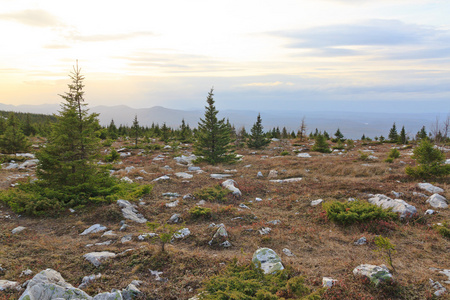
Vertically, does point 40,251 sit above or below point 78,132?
below

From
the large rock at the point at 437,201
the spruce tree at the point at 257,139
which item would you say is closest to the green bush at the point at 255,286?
the large rock at the point at 437,201

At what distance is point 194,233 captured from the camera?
25.6 ft

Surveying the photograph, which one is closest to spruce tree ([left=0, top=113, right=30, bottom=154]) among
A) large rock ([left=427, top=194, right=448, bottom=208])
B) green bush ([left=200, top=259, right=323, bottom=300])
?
green bush ([left=200, top=259, right=323, bottom=300])

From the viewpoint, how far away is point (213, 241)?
23.4 ft

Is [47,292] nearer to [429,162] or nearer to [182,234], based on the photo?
[182,234]

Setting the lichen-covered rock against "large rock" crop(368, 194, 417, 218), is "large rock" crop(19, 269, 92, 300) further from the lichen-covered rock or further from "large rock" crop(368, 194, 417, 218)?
"large rock" crop(368, 194, 417, 218)

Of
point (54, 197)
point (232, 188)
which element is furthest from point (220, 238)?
point (54, 197)

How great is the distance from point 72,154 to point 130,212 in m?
3.63

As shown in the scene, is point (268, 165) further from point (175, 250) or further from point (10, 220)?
point (10, 220)

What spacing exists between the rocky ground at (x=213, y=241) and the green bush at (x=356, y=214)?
27 centimetres

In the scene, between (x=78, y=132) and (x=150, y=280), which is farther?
(x=78, y=132)

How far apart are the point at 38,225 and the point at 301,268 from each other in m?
8.79

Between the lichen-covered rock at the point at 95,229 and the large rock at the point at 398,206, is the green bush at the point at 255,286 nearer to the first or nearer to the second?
the lichen-covered rock at the point at 95,229

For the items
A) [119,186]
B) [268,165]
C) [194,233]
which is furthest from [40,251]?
[268,165]
